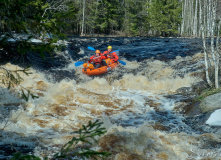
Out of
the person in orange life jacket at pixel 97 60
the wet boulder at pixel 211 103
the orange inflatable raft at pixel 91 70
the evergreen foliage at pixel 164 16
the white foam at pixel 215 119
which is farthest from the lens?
the evergreen foliage at pixel 164 16

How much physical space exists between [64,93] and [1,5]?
4.72 meters

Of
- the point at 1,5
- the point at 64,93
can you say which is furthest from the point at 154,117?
the point at 1,5

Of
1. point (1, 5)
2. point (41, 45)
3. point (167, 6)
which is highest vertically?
point (167, 6)

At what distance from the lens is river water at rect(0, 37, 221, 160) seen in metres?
3.87

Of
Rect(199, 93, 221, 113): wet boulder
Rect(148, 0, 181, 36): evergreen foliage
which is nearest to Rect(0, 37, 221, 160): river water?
Rect(199, 93, 221, 113): wet boulder

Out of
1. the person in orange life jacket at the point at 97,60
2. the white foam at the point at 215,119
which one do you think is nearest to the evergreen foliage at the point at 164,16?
the person in orange life jacket at the point at 97,60

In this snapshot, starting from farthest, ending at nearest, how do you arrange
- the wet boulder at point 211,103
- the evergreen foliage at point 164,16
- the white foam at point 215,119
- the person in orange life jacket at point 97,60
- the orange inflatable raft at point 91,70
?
the evergreen foliage at point 164,16 < the person in orange life jacket at point 97,60 < the orange inflatable raft at point 91,70 < the wet boulder at point 211,103 < the white foam at point 215,119

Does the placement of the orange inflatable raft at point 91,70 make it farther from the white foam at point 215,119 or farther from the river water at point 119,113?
the white foam at point 215,119

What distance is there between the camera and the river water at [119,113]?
3869mm

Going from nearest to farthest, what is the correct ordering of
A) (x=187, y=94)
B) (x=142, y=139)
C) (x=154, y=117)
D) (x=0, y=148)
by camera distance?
(x=0, y=148)
(x=142, y=139)
(x=154, y=117)
(x=187, y=94)

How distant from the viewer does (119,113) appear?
6.38 m

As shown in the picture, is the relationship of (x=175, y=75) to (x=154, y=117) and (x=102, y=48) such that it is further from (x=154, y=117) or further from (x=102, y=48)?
(x=102, y=48)

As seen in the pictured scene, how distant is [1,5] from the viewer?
2.77m

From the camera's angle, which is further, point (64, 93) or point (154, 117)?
point (64, 93)
